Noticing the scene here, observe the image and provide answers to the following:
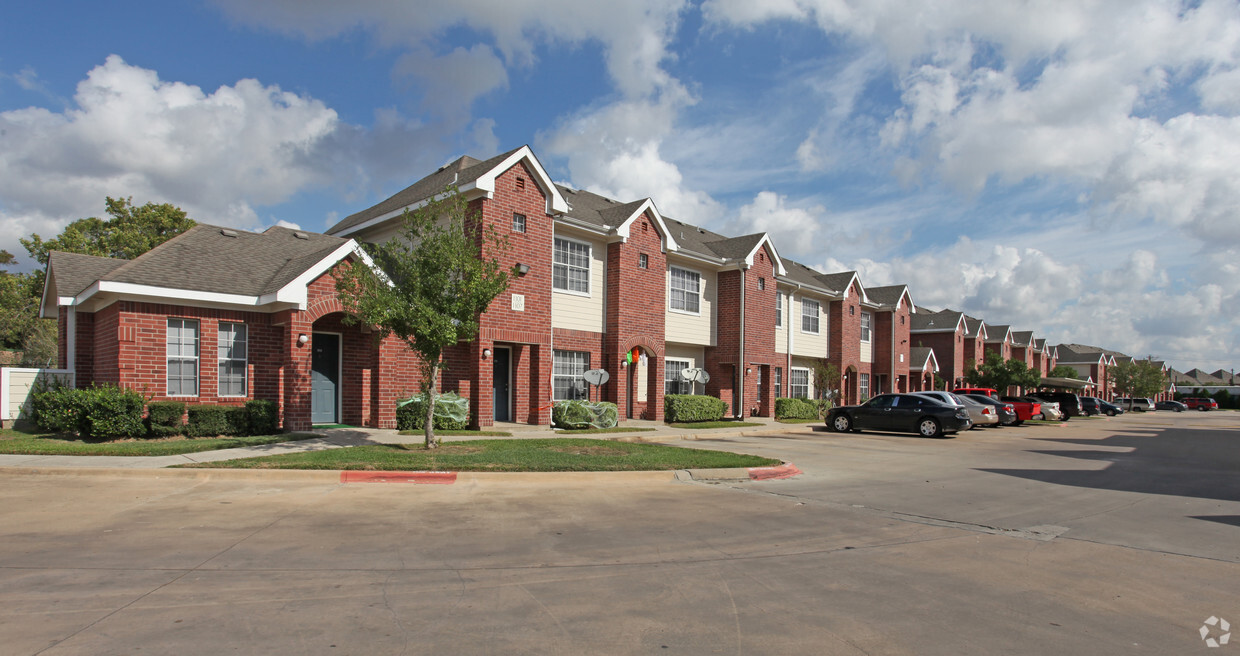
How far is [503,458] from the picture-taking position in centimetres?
1272

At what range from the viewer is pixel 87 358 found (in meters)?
17.8

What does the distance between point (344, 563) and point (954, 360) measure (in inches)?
2204

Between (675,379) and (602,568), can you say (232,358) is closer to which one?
(602,568)

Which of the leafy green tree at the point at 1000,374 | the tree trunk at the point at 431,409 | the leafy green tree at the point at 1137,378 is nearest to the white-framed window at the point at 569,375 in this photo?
the tree trunk at the point at 431,409

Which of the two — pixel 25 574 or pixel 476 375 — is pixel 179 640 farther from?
pixel 476 375

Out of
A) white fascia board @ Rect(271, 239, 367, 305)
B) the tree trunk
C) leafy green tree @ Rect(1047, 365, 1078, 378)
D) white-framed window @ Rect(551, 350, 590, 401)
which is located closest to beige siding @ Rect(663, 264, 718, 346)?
white-framed window @ Rect(551, 350, 590, 401)

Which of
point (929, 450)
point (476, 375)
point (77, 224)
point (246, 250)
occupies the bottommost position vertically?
point (929, 450)

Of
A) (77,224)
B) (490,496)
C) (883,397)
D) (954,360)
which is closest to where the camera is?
(490,496)

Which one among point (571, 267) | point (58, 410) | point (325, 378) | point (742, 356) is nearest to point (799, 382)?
point (742, 356)

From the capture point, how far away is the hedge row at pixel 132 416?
14.1 meters

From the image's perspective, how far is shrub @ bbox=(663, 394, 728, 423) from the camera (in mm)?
25672

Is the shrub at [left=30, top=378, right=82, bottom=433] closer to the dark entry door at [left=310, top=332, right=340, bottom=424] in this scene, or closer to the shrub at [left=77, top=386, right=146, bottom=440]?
the shrub at [left=77, top=386, right=146, bottom=440]

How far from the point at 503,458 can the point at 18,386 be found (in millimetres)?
13310

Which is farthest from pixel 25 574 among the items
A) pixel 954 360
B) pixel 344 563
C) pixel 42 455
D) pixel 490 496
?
pixel 954 360
